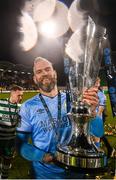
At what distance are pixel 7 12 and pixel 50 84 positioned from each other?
54 cm

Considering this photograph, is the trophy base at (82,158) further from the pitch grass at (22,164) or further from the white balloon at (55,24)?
the white balloon at (55,24)

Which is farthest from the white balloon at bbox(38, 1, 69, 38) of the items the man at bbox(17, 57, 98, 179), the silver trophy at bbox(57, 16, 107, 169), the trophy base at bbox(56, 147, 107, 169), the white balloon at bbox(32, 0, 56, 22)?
the trophy base at bbox(56, 147, 107, 169)

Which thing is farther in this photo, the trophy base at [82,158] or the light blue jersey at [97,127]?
the light blue jersey at [97,127]

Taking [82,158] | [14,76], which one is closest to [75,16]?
[14,76]

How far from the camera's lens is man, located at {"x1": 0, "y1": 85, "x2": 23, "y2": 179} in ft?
5.68

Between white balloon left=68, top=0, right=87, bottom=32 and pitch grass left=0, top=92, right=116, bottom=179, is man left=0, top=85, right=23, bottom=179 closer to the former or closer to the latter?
pitch grass left=0, top=92, right=116, bottom=179

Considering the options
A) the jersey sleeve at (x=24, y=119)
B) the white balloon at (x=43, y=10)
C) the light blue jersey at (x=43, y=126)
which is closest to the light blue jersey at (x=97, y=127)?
the light blue jersey at (x=43, y=126)

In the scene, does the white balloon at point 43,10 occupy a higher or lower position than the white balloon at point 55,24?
higher

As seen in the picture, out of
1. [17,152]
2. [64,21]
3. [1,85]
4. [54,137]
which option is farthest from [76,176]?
[64,21]

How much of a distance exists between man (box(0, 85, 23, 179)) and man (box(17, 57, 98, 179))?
0.16 ft

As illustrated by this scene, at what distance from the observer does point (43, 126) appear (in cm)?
169

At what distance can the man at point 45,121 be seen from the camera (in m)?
1.67

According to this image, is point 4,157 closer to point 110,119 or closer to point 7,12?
point 110,119

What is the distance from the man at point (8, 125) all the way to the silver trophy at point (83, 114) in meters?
0.46
